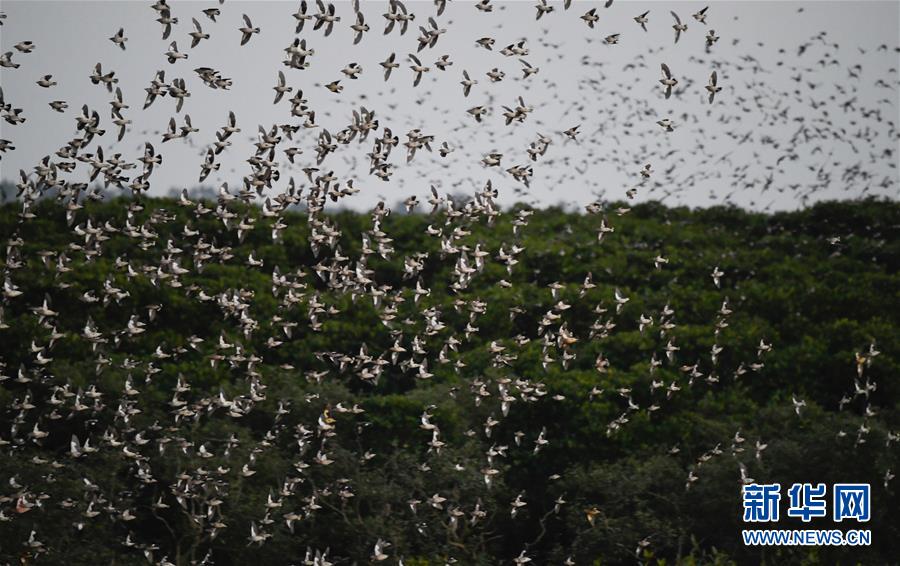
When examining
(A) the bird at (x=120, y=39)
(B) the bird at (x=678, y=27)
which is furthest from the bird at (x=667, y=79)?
(A) the bird at (x=120, y=39)

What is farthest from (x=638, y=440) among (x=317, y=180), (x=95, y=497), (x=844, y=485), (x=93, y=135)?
(x=93, y=135)

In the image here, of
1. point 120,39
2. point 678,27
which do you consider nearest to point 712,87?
point 678,27

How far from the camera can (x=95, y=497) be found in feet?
68.1

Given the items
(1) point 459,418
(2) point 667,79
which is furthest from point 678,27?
(1) point 459,418

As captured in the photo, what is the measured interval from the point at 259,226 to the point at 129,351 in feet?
27.4

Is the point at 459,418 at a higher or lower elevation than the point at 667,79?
lower

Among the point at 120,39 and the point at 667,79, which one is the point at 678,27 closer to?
the point at 667,79

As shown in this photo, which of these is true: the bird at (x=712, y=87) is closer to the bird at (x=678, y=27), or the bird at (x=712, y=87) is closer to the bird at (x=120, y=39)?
the bird at (x=678, y=27)

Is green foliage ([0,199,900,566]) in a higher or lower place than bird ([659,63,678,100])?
lower

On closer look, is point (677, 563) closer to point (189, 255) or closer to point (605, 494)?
point (605, 494)

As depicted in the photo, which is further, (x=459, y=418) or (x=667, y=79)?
(x=459, y=418)

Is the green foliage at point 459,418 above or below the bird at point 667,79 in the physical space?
below

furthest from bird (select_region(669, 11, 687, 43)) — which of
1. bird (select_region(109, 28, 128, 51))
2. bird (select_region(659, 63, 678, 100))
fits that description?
bird (select_region(109, 28, 128, 51))

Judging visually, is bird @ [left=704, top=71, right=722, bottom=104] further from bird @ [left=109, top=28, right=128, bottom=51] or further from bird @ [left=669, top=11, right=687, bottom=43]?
bird @ [left=109, top=28, right=128, bottom=51]
